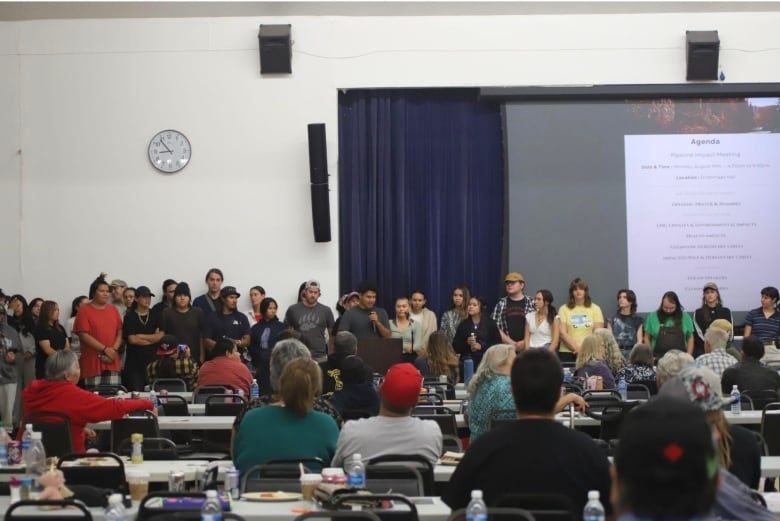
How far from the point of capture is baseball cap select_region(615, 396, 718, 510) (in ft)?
6.28

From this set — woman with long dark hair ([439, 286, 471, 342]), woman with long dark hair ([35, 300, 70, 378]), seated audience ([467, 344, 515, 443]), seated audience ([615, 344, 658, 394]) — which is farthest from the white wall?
seated audience ([467, 344, 515, 443])

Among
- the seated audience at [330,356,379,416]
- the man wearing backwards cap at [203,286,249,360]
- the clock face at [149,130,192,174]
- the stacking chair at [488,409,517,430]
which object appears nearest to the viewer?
the stacking chair at [488,409,517,430]

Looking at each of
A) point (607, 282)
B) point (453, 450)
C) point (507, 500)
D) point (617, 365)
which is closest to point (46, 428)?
point (453, 450)

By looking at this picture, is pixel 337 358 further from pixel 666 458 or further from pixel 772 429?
pixel 666 458

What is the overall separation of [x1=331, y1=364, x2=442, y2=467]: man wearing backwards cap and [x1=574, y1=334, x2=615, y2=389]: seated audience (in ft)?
11.8

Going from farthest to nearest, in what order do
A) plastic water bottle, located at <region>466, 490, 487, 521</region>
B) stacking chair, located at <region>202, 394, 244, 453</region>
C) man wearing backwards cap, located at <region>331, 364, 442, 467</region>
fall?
stacking chair, located at <region>202, 394, 244, 453</region>
man wearing backwards cap, located at <region>331, 364, 442, 467</region>
plastic water bottle, located at <region>466, 490, 487, 521</region>

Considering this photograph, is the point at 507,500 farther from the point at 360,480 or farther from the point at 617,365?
the point at 617,365

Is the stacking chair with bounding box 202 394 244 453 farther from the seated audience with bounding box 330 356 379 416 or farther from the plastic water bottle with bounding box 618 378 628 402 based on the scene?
the plastic water bottle with bounding box 618 378 628 402

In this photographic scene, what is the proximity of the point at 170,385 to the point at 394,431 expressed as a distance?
5.18 meters

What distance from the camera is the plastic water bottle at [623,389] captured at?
8.13 meters

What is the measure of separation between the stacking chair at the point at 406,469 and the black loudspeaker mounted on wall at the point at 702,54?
9557 mm

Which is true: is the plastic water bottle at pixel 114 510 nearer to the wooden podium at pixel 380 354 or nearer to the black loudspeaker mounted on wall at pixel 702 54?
the wooden podium at pixel 380 354

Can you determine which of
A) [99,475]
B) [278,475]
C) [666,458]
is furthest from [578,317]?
[666,458]

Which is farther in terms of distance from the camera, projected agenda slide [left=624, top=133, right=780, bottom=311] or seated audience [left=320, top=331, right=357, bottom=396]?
projected agenda slide [left=624, top=133, right=780, bottom=311]
